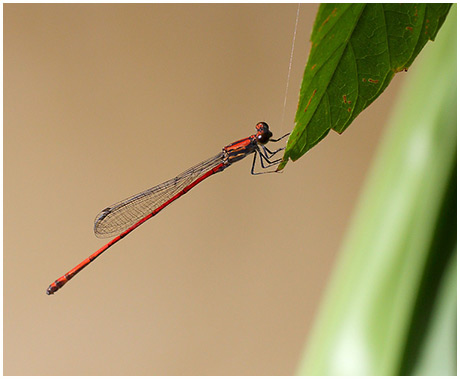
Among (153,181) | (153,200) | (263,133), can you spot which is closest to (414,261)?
(263,133)

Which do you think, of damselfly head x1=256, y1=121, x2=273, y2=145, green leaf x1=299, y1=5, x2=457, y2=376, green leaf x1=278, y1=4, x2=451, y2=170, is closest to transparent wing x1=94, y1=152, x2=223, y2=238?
damselfly head x1=256, y1=121, x2=273, y2=145

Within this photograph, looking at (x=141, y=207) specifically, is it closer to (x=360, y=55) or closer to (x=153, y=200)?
(x=153, y=200)

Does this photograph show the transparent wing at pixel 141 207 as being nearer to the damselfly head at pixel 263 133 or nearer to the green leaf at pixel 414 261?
the damselfly head at pixel 263 133

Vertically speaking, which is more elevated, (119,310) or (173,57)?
(173,57)

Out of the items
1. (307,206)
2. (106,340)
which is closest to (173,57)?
(307,206)

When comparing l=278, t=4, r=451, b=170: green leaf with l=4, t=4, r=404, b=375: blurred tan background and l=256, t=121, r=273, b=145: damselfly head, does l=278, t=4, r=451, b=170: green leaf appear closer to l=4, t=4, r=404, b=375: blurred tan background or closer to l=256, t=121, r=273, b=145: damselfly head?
l=256, t=121, r=273, b=145: damselfly head

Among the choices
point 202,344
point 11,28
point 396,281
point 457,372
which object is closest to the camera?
point 457,372

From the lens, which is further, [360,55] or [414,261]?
[414,261]

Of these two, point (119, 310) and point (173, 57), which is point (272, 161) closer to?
point (173, 57)
